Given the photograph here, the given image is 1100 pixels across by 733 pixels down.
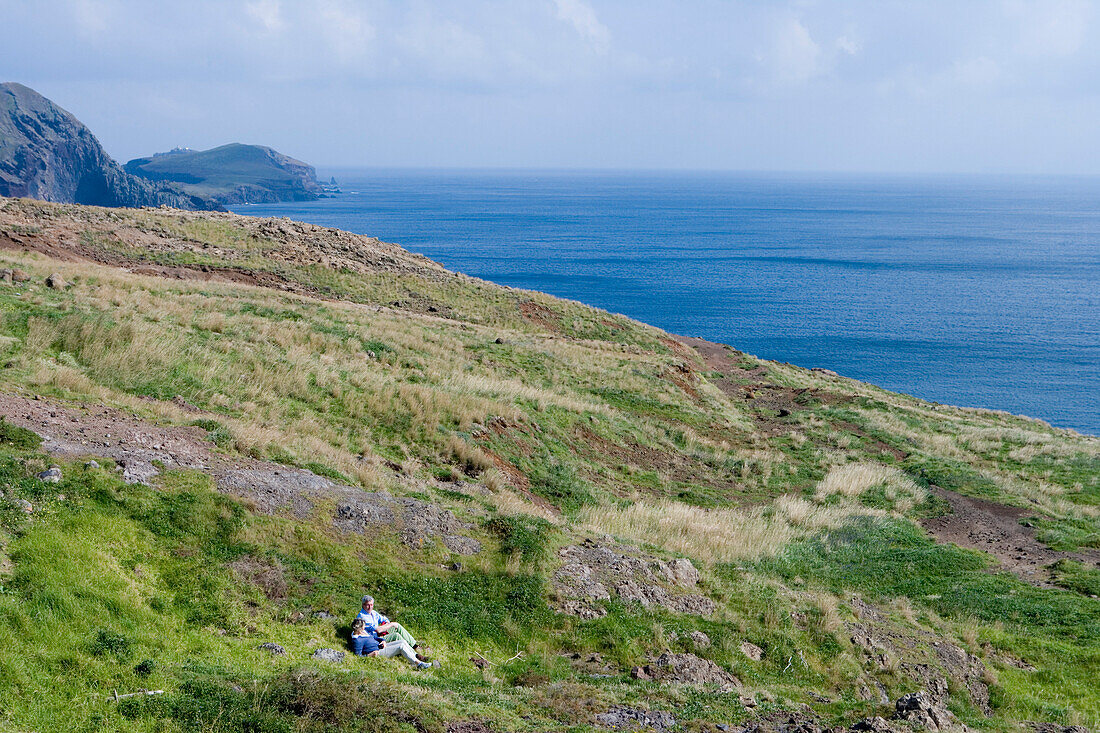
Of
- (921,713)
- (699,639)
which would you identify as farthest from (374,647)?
(921,713)

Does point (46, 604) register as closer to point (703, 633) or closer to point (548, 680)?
point (548, 680)

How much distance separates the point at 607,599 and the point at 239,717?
6624 mm

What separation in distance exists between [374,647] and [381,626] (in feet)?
1.08

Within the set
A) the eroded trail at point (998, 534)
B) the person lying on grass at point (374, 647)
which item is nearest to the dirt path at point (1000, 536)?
the eroded trail at point (998, 534)

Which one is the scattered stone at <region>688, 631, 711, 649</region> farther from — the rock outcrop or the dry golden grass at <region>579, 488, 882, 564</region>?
the dry golden grass at <region>579, 488, 882, 564</region>

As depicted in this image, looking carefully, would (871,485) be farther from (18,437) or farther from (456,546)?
(18,437)

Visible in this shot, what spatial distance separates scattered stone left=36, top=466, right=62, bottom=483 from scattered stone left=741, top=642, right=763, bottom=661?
37.0 feet

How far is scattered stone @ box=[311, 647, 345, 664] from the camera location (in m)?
9.19

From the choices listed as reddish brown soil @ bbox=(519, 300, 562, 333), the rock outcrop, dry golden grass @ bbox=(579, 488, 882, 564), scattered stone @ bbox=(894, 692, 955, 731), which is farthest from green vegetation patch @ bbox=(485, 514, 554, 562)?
reddish brown soil @ bbox=(519, 300, 562, 333)

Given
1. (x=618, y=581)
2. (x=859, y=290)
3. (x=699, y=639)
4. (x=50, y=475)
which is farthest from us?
(x=859, y=290)

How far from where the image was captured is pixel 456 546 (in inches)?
492

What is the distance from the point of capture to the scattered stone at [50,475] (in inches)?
405

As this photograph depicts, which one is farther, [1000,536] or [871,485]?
[871,485]

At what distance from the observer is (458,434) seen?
19.5m
